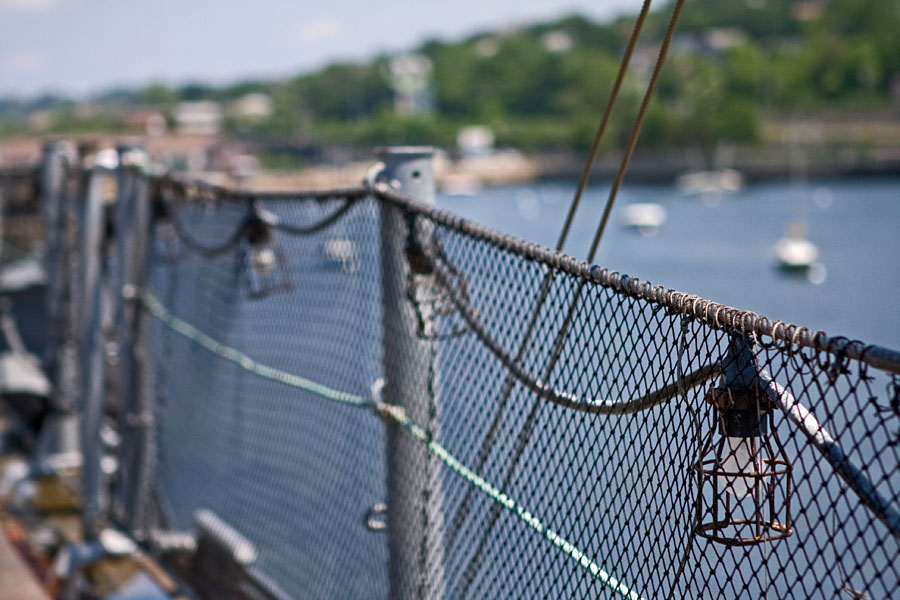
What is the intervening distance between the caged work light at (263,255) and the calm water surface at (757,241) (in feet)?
105

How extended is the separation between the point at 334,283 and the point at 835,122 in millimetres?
145064

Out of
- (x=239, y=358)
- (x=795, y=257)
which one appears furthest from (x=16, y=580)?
(x=795, y=257)

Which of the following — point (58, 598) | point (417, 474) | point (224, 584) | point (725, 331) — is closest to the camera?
point (725, 331)

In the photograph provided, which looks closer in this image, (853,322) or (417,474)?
(417,474)

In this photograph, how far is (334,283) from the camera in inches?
138

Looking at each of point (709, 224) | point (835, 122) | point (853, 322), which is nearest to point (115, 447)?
point (853, 322)

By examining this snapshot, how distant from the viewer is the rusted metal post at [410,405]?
8.75ft

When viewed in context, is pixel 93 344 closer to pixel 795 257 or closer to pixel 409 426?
pixel 409 426

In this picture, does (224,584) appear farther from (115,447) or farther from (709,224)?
(709,224)

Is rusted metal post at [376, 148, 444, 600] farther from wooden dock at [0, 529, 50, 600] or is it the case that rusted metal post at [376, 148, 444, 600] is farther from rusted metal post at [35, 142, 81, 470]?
rusted metal post at [35, 142, 81, 470]

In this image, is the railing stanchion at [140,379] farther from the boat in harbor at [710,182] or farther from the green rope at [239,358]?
the boat in harbor at [710,182]

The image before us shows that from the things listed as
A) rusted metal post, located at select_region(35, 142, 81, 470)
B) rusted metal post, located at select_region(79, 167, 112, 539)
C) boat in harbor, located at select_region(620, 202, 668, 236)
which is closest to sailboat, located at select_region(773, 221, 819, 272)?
boat in harbor, located at select_region(620, 202, 668, 236)

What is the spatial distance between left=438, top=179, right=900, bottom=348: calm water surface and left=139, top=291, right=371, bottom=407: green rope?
1232 inches

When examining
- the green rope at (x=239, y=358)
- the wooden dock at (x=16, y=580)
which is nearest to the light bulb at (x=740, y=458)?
the green rope at (x=239, y=358)
